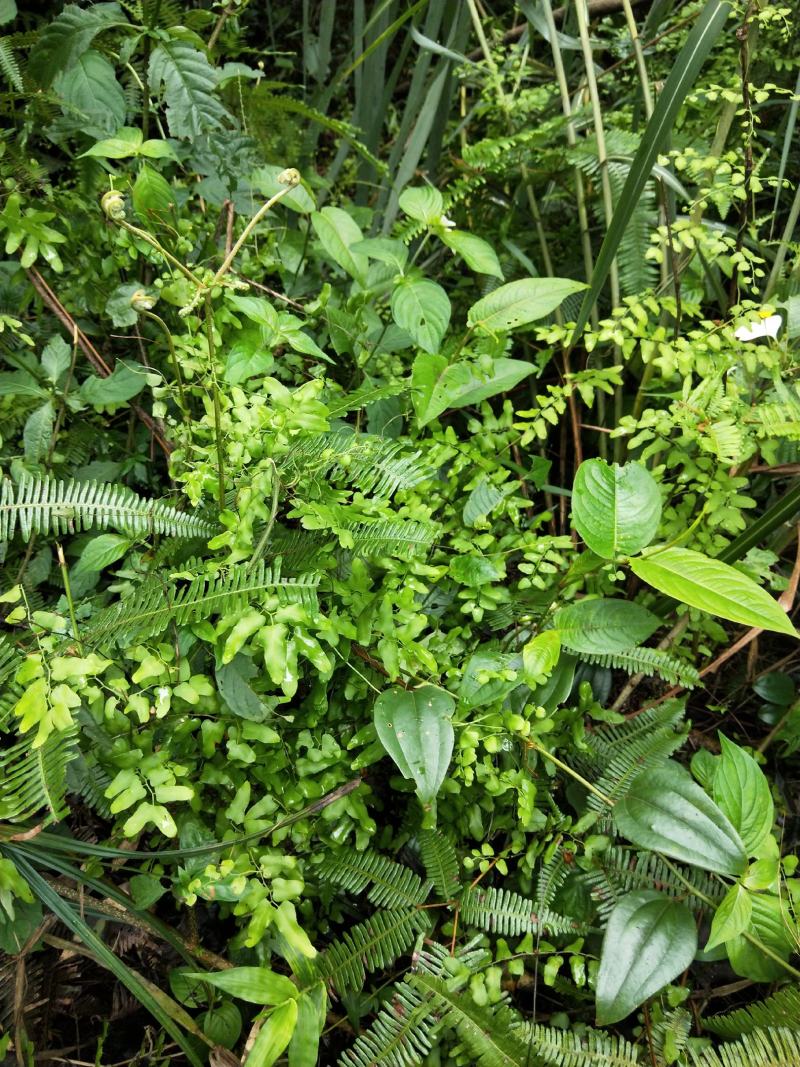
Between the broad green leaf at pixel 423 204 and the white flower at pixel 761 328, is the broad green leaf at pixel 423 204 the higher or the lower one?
the higher one

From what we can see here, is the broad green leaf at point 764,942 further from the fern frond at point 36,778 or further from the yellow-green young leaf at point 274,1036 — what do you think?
the fern frond at point 36,778

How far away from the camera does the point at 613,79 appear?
5.13 feet

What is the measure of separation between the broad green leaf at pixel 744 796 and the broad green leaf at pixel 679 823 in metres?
0.02

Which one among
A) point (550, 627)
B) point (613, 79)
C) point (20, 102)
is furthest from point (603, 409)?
point (20, 102)

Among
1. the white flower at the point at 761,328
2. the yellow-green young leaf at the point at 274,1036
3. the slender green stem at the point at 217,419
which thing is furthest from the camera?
the white flower at the point at 761,328

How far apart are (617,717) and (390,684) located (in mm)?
337

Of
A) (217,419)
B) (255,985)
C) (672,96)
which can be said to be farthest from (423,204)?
(255,985)

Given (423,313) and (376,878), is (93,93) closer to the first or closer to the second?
(423,313)

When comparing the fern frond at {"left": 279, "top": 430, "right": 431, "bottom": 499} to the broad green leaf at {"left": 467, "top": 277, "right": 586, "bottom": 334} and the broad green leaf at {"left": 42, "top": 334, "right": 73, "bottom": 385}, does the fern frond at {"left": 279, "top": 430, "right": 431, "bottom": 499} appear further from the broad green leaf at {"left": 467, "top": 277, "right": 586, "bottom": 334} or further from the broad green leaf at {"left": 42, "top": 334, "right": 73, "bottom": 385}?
the broad green leaf at {"left": 42, "top": 334, "right": 73, "bottom": 385}

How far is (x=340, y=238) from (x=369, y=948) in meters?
0.97

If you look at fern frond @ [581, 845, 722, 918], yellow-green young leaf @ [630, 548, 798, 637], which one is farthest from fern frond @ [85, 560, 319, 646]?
fern frond @ [581, 845, 722, 918]

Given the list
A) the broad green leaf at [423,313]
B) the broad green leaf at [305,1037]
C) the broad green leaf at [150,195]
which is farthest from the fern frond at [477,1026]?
the broad green leaf at [150,195]

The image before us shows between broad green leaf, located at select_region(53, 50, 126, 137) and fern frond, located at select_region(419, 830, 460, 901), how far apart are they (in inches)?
43.1

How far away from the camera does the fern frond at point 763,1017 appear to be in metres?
0.80
